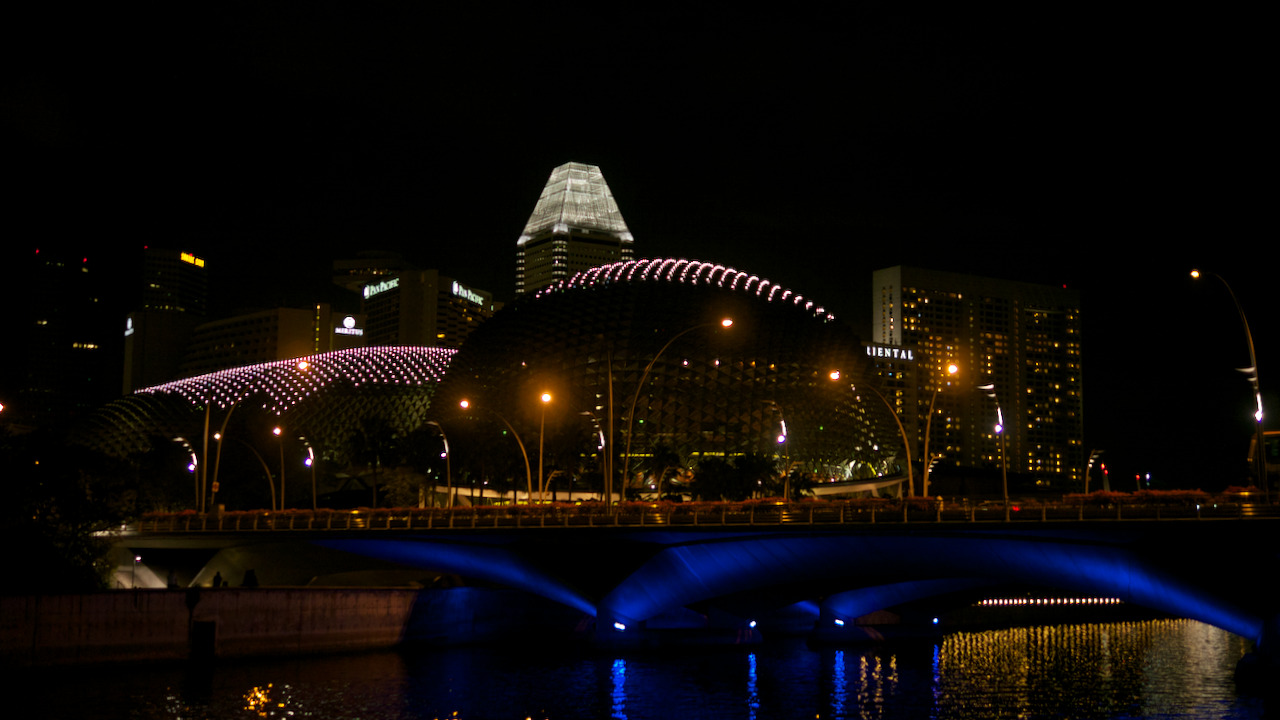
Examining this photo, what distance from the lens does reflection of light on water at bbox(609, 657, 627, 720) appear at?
42125 mm

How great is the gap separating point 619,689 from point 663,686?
1919 millimetres

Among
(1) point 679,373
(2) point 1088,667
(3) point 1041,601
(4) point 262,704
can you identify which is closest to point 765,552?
(2) point 1088,667

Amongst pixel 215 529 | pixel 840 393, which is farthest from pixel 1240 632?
pixel 840 393

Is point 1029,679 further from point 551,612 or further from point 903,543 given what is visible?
point 551,612

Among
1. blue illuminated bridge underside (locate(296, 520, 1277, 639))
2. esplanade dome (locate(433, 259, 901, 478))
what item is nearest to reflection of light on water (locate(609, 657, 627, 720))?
blue illuminated bridge underside (locate(296, 520, 1277, 639))

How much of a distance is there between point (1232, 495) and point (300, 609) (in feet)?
131

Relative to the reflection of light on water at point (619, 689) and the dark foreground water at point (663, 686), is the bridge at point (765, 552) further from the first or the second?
the reflection of light on water at point (619, 689)

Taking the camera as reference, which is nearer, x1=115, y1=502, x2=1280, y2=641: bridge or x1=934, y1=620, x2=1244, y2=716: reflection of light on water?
x1=934, y1=620, x2=1244, y2=716: reflection of light on water

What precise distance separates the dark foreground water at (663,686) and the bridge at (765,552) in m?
3.25

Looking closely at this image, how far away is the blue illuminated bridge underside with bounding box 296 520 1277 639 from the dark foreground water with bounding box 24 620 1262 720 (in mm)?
3201

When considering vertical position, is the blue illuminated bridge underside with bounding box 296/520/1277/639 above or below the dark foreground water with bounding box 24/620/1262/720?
above

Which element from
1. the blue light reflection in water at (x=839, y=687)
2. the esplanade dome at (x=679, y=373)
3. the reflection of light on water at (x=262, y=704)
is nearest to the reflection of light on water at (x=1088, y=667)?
the blue light reflection in water at (x=839, y=687)

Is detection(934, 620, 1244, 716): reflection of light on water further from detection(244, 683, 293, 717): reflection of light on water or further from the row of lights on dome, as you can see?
detection(244, 683, 293, 717): reflection of light on water

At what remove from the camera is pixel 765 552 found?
56562 millimetres
